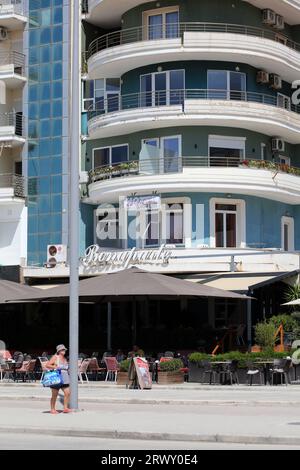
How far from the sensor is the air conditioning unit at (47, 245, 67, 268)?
4384 centimetres

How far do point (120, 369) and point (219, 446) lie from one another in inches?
587

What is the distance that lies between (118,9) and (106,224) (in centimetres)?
990

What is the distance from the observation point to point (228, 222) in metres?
43.3

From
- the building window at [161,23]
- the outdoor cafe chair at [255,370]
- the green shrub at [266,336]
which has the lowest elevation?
→ the outdoor cafe chair at [255,370]

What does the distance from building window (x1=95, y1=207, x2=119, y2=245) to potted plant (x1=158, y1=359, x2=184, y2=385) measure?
14.7 meters

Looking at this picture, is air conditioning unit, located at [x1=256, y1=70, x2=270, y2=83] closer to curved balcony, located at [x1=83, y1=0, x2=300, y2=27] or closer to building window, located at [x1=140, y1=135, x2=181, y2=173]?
curved balcony, located at [x1=83, y1=0, x2=300, y2=27]

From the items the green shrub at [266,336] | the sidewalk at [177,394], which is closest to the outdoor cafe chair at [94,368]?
the sidewalk at [177,394]

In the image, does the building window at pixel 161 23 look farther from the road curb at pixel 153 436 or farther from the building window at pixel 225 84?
the road curb at pixel 153 436

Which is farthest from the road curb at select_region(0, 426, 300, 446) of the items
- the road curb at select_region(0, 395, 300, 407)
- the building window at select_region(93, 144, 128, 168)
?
the building window at select_region(93, 144, 128, 168)

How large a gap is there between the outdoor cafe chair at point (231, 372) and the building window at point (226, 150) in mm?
15689

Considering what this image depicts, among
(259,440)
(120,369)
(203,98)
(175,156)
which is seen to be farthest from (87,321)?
(259,440)

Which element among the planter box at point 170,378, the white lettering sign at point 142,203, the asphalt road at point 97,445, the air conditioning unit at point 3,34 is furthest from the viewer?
the air conditioning unit at point 3,34

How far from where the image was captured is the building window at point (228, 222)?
42875 millimetres

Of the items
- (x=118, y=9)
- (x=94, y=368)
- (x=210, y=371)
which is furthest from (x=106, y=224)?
(x=210, y=371)
